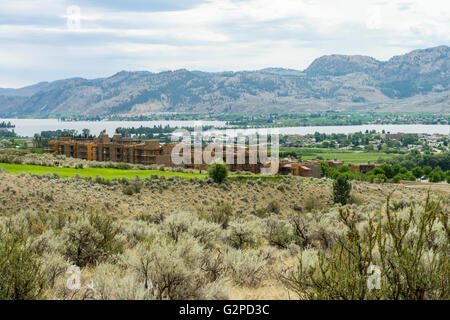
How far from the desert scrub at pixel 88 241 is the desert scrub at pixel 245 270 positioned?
2.17 meters

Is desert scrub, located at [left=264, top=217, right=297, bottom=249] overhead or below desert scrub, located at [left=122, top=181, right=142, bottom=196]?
overhead

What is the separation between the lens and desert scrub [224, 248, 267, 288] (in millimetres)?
5770

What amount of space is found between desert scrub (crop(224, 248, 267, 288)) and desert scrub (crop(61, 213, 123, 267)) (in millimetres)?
2170

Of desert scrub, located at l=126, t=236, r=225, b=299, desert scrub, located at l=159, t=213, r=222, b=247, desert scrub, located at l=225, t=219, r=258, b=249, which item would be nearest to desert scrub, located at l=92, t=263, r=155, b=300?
desert scrub, located at l=126, t=236, r=225, b=299

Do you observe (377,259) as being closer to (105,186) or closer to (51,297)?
(51,297)

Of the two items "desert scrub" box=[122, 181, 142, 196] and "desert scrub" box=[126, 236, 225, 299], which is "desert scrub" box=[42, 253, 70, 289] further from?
"desert scrub" box=[122, 181, 142, 196]

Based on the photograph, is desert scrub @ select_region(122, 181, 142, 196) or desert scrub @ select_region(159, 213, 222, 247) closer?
desert scrub @ select_region(159, 213, 222, 247)

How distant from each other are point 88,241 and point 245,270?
2.94 metres

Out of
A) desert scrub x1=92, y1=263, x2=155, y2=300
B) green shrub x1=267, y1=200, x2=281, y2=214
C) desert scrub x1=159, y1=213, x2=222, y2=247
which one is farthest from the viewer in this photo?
green shrub x1=267, y1=200, x2=281, y2=214

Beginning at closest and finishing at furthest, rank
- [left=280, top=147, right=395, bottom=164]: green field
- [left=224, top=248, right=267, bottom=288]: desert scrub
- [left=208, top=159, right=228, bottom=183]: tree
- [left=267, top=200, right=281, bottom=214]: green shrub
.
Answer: [left=224, top=248, right=267, bottom=288]: desert scrub → [left=267, top=200, right=281, bottom=214]: green shrub → [left=208, top=159, right=228, bottom=183]: tree → [left=280, top=147, right=395, bottom=164]: green field

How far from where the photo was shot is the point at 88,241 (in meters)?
7.45

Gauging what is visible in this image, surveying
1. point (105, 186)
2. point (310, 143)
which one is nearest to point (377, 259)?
point (105, 186)

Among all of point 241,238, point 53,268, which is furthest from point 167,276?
point 241,238

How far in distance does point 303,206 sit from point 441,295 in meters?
25.1
